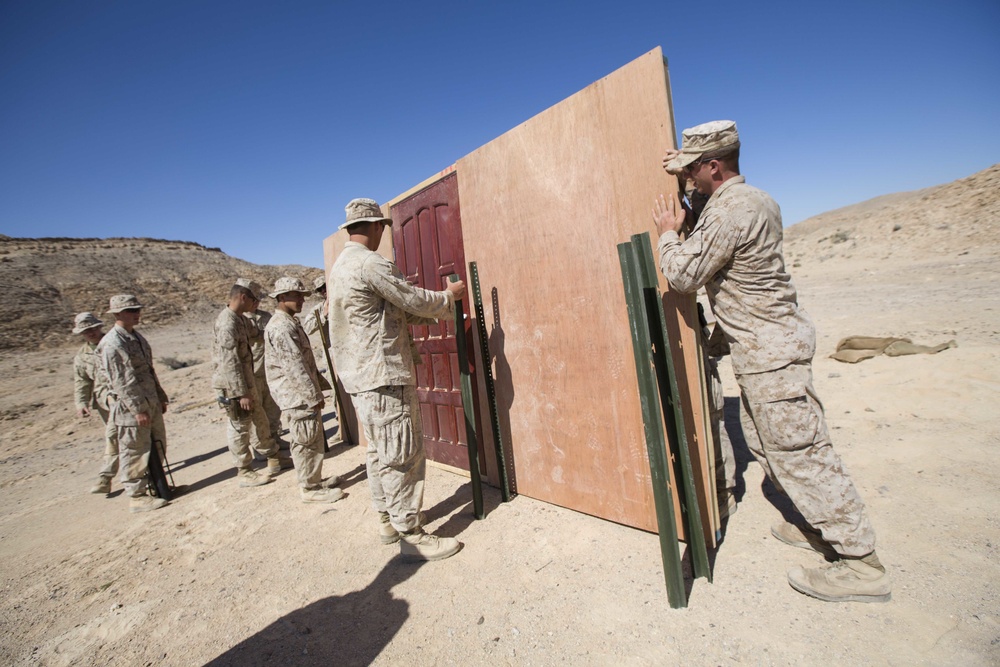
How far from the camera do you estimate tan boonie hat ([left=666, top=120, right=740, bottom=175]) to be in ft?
7.05

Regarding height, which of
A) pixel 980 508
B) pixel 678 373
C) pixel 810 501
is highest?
pixel 678 373

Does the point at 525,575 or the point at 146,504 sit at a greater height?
the point at 146,504

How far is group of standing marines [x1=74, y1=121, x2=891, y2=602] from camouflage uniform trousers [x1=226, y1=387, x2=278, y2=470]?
0.04 m

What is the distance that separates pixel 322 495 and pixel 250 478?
1.32 metres

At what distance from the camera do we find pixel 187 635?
8.38ft

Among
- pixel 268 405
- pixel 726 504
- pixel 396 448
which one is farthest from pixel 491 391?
pixel 268 405

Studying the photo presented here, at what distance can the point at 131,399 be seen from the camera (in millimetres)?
4602

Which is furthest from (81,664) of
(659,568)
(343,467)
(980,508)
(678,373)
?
(980,508)

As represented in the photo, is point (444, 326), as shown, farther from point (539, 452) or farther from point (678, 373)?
point (678, 373)

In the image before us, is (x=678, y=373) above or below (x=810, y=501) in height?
above

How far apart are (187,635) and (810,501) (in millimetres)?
3434

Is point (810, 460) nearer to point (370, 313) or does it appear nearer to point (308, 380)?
point (370, 313)

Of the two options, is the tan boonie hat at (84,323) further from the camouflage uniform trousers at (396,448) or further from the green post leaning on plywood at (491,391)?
the green post leaning on plywood at (491,391)

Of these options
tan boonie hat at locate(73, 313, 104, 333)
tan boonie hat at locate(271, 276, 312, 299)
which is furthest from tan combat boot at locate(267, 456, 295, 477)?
tan boonie hat at locate(73, 313, 104, 333)
